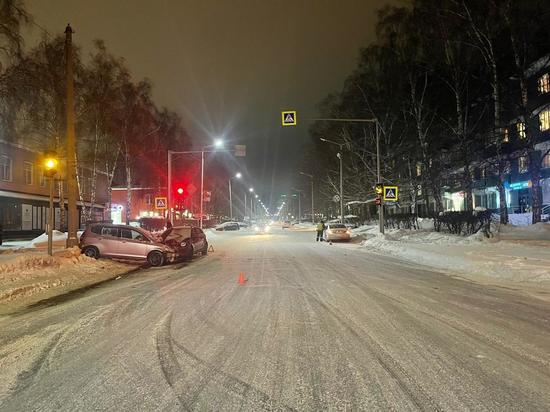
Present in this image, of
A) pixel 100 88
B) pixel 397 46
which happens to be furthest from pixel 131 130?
pixel 397 46

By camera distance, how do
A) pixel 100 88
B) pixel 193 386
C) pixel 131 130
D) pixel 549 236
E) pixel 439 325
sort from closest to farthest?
1. pixel 193 386
2. pixel 439 325
3. pixel 549 236
4. pixel 100 88
5. pixel 131 130

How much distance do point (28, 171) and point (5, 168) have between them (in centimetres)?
329

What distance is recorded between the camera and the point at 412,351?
6371mm

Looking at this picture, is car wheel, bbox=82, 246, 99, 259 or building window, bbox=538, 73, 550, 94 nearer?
car wheel, bbox=82, 246, 99, 259

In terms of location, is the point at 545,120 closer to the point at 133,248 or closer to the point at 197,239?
the point at 197,239

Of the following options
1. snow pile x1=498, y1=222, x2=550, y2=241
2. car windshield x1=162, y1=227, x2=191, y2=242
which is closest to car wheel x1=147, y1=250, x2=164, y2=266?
car windshield x1=162, y1=227, x2=191, y2=242

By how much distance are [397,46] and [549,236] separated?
66.3 feet

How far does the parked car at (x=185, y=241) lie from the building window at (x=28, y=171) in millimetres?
25208

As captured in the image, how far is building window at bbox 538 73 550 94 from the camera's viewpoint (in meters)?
37.1

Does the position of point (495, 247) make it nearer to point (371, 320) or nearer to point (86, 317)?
point (371, 320)

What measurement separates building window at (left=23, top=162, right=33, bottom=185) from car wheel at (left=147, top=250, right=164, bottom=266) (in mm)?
28966

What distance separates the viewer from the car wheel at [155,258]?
64.8ft

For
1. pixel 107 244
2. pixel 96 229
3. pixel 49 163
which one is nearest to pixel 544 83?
pixel 107 244

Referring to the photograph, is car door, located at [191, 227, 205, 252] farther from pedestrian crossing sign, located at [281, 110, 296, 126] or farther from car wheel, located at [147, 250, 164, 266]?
pedestrian crossing sign, located at [281, 110, 296, 126]
